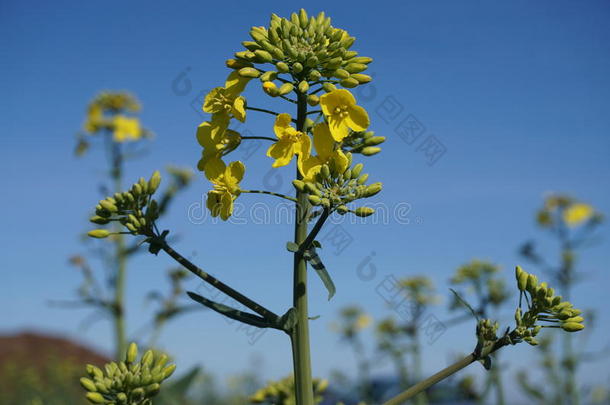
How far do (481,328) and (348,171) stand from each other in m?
0.85

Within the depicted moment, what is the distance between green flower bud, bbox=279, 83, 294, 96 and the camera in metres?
2.32

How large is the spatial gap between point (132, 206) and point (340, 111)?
108cm

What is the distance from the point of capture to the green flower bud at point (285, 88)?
2.32 m

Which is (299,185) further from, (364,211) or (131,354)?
(131,354)

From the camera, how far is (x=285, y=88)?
7.67 ft

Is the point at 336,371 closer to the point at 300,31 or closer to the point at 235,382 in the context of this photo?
the point at 235,382

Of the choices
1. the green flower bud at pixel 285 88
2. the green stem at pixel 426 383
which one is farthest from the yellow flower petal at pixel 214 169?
the green stem at pixel 426 383

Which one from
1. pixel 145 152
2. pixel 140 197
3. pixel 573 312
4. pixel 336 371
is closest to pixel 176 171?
pixel 145 152

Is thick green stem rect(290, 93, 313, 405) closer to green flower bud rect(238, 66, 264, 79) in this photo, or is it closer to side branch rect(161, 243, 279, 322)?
side branch rect(161, 243, 279, 322)

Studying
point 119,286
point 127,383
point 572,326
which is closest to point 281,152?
point 127,383

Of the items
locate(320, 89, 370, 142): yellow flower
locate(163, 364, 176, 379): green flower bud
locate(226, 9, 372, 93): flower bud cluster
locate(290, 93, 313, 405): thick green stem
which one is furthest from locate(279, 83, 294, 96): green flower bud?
locate(163, 364, 176, 379): green flower bud

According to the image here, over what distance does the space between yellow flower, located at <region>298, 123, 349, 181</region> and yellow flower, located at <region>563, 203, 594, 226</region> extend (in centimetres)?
637

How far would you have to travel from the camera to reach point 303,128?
2.33m

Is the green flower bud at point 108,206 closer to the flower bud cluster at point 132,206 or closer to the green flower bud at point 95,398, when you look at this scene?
the flower bud cluster at point 132,206
